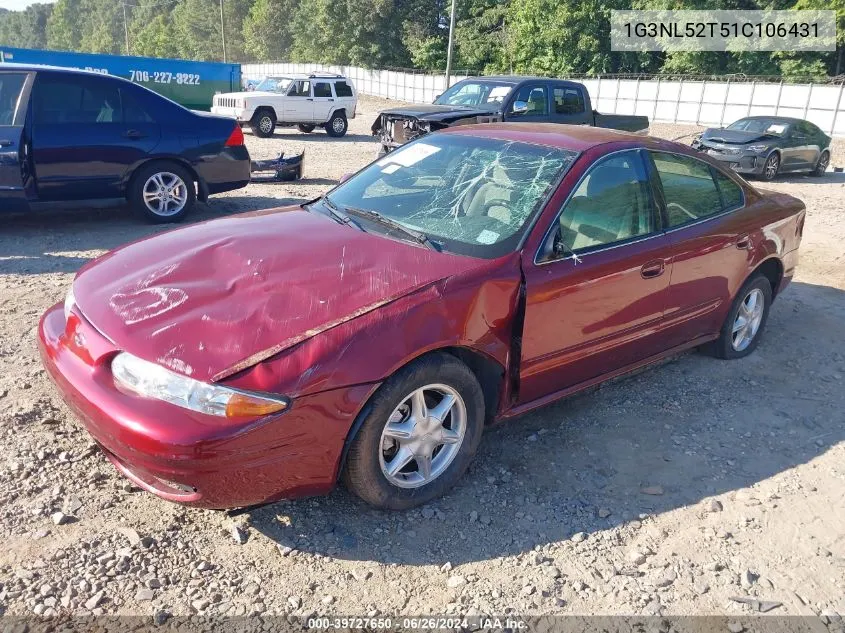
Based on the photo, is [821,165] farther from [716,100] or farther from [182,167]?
[716,100]

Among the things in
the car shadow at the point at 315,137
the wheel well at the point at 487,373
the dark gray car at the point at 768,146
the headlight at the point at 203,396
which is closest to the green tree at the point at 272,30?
the car shadow at the point at 315,137

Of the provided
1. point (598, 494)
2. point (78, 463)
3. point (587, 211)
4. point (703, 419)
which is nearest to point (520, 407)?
point (598, 494)

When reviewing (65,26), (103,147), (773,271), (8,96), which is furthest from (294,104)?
(65,26)

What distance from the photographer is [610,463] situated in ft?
11.9

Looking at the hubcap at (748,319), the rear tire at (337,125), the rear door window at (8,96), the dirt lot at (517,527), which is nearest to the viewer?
the dirt lot at (517,527)

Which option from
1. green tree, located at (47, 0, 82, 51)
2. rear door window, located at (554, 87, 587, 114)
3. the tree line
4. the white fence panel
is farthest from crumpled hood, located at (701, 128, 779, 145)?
green tree, located at (47, 0, 82, 51)

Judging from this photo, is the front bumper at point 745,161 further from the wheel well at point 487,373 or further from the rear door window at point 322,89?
the wheel well at point 487,373

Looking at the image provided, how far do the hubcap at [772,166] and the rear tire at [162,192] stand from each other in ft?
42.0

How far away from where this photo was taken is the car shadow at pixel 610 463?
2.98 meters

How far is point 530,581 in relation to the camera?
2.76 metres

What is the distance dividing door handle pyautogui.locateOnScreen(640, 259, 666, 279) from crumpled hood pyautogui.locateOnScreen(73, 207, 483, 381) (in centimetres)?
118

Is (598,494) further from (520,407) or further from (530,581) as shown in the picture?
(530,581)

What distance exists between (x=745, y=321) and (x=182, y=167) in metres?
5.94

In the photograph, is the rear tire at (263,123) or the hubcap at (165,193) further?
the rear tire at (263,123)
